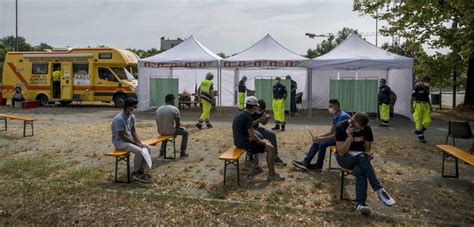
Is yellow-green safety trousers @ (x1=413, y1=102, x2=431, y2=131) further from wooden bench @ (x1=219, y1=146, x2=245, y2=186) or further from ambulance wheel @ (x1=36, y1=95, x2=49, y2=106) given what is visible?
ambulance wheel @ (x1=36, y1=95, x2=49, y2=106)

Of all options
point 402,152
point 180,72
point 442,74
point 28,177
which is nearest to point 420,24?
point 442,74

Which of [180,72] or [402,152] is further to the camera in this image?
[180,72]

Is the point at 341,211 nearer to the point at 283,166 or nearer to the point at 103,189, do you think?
the point at 283,166

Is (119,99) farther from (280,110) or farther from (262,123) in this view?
(262,123)

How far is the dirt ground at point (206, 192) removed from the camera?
16.0 ft

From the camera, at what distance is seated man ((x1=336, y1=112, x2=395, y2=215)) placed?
504cm

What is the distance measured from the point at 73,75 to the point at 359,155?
18909mm

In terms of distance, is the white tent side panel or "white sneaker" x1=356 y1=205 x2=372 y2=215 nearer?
"white sneaker" x1=356 y1=205 x2=372 y2=215

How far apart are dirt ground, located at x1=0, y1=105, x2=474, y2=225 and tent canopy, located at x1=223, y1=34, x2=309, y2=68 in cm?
786

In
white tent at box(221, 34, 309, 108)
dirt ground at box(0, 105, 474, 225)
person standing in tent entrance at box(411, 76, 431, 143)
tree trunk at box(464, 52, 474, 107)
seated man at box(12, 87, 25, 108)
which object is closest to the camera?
dirt ground at box(0, 105, 474, 225)

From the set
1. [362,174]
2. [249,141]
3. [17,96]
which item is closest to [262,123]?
[249,141]

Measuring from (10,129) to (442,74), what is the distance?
17.6 metres

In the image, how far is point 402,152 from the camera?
9.15 metres

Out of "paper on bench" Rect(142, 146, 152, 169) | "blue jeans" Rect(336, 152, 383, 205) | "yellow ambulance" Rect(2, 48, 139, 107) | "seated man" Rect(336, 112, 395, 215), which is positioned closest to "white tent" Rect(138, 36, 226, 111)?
"yellow ambulance" Rect(2, 48, 139, 107)
